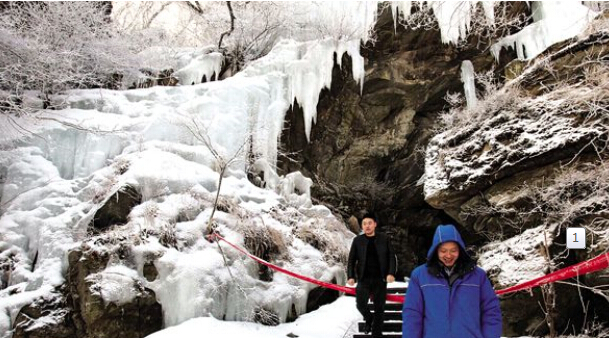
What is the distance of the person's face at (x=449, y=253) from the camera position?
246 cm

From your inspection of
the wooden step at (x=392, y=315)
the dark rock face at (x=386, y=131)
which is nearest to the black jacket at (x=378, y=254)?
the wooden step at (x=392, y=315)

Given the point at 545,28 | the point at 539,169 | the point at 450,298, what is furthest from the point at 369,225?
the point at 545,28

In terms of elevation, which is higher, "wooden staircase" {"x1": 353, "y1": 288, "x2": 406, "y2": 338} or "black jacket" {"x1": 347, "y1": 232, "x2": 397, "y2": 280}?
"black jacket" {"x1": 347, "y1": 232, "x2": 397, "y2": 280}

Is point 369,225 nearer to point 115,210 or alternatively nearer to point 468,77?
point 115,210

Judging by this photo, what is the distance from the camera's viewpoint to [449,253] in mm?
2453

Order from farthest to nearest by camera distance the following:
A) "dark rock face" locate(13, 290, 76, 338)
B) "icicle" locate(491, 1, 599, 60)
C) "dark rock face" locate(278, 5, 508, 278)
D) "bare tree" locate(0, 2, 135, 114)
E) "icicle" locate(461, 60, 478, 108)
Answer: "icicle" locate(461, 60, 478, 108) < "dark rock face" locate(278, 5, 508, 278) < "icicle" locate(491, 1, 599, 60) < "bare tree" locate(0, 2, 135, 114) < "dark rock face" locate(13, 290, 76, 338)

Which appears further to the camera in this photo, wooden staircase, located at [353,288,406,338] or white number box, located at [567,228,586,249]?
wooden staircase, located at [353,288,406,338]

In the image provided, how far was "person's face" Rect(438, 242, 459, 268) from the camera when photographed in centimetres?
246

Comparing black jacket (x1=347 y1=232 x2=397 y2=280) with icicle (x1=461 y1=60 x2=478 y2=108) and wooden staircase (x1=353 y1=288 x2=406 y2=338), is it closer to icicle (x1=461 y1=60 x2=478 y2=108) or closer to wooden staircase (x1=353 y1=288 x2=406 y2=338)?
wooden staircase (x1=353 y1=288 x2=406 y2=338)

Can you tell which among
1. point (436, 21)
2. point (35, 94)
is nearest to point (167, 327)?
point (35, 94)

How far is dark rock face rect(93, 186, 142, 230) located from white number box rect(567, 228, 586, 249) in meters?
6.15

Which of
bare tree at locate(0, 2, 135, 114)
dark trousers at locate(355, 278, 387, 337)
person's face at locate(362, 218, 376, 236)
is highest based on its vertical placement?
bare tree at locate(0, 2, 135, 114)

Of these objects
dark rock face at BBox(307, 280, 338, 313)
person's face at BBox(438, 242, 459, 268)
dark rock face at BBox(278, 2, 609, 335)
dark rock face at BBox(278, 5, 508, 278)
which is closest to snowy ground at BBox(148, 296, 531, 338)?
dark rock face at BBox(307, 280, 338, 313)

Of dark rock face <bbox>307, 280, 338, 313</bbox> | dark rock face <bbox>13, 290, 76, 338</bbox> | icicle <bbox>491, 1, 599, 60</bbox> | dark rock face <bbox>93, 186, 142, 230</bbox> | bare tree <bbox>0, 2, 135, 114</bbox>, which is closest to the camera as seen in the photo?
dark rock face <bbox>13, 290, 76, 338</bbox>
